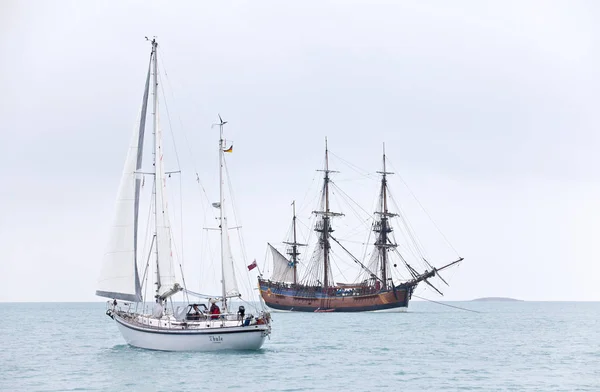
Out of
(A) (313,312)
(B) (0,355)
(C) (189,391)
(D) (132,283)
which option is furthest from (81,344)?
(A) (313,312)

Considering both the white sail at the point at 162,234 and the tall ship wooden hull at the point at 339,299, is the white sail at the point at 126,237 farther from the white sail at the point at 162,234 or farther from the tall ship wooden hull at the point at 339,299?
the tall ship wooden hull at the point at 339,299

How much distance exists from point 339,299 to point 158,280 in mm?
74166

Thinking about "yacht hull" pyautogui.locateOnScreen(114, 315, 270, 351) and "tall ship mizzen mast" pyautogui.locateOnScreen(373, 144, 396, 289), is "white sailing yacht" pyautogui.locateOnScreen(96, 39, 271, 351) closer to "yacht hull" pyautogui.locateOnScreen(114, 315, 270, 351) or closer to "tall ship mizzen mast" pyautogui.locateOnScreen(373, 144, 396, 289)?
"yacht hull" pyautogui.locateOnScreen(114, 315, 270, 351)

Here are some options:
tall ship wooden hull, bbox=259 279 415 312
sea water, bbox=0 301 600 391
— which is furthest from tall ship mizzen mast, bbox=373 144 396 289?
sea water, bbox=0 301 600 391

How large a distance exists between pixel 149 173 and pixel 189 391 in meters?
16.3

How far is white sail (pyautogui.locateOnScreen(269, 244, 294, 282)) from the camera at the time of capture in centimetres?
12531

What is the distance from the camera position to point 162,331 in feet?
168

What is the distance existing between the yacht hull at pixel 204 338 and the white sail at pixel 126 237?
239 cm

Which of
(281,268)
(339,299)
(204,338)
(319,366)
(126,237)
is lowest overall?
(319,366)

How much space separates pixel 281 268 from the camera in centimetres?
12644

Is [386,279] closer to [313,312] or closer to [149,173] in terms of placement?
[313,312]

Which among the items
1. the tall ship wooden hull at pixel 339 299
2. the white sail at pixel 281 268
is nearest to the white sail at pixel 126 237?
the white sail at pixel 281 268

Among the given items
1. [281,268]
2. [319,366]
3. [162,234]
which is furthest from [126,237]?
[281,268]

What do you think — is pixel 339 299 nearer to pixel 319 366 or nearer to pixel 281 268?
pixel 281 268
